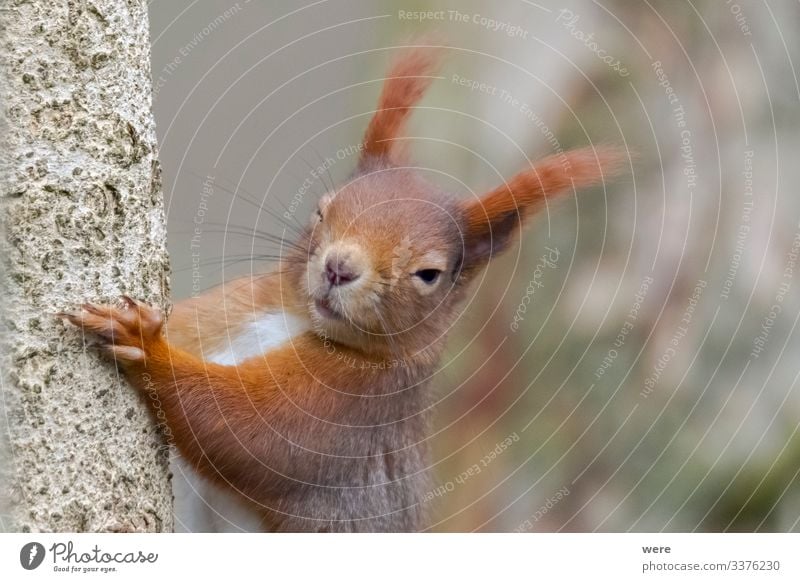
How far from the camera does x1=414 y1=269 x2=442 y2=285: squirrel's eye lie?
1.26m

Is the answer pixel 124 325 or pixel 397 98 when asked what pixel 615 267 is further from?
pixel 124 325

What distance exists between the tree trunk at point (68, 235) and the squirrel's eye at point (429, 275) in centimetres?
39

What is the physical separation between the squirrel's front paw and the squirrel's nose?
241 mm

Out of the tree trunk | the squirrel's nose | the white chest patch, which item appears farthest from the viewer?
the white chest patch

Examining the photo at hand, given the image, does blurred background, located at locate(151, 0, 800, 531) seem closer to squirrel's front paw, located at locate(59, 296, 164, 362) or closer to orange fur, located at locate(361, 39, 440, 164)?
orange fur, located at locate(361, 39, 440, 164)

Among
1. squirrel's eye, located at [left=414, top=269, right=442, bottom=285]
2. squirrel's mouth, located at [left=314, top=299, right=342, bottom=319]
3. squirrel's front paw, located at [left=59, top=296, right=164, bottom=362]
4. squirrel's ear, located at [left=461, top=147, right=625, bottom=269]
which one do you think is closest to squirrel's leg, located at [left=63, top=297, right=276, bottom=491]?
squirrel's front paw, located at [left=59, top=296, right=164, bottom=362]

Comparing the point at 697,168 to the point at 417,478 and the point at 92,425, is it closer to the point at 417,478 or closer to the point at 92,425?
the point at 417,478

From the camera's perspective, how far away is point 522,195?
1.29m

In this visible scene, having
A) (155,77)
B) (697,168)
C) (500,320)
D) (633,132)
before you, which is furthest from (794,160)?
→ (155,77)

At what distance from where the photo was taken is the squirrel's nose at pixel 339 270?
1.19 meters

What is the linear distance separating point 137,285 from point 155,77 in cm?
29
